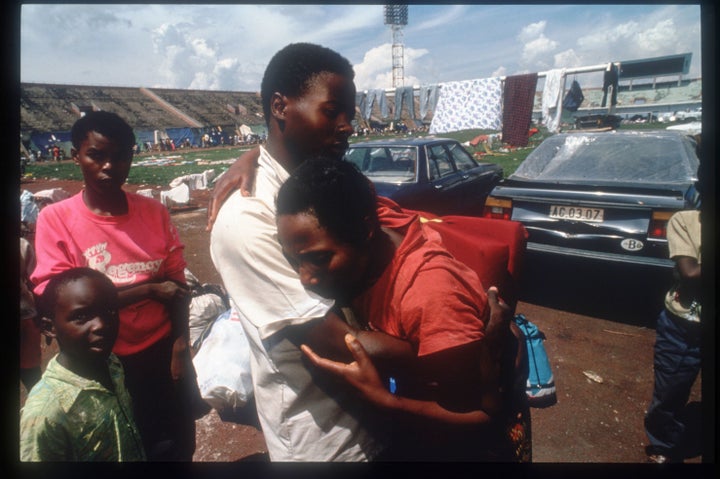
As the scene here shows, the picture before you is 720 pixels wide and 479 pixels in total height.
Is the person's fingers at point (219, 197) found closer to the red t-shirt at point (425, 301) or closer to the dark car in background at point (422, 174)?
the red t-shirt at point (425, 301)

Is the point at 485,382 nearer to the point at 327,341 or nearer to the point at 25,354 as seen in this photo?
the point at 327,341

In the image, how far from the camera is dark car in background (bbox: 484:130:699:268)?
10.9ft

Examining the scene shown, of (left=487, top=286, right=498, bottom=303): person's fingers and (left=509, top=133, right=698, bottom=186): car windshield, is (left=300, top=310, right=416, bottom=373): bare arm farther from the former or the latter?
(left=509, top=133, right=698, bottom=186): car windshield

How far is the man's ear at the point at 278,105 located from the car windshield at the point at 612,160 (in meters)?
3.62

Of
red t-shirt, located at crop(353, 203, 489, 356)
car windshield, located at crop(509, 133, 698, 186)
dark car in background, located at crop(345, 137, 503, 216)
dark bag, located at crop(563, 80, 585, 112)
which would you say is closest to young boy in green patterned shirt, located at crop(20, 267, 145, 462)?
red t-shirt, located at crop(353, 203, 489, 356)

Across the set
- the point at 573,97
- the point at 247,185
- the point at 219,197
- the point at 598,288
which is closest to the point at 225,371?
the point at 219,197

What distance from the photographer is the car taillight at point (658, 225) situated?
127 inches

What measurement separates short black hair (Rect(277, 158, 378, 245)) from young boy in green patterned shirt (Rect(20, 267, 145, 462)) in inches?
39.1

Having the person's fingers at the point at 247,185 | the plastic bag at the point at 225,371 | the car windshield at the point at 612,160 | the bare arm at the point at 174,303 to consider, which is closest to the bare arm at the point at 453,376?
the person's fingers at the point at 247,185

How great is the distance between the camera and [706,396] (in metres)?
1.53

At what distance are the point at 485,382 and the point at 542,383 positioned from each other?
1.47 metres

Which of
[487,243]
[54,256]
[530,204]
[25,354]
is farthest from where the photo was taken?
[530,204]

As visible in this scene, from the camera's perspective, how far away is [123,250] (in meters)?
1.79

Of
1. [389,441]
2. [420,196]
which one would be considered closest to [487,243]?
[389,441]
